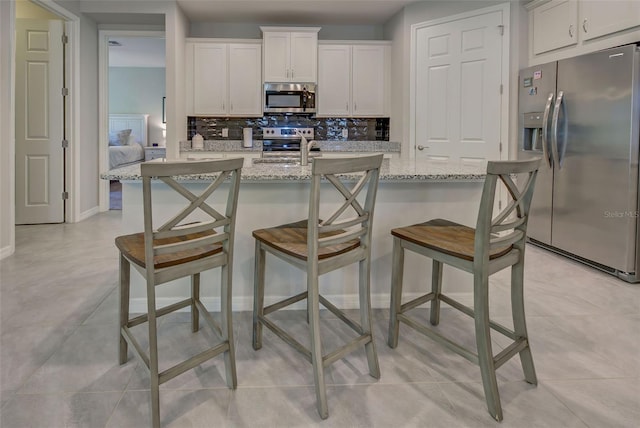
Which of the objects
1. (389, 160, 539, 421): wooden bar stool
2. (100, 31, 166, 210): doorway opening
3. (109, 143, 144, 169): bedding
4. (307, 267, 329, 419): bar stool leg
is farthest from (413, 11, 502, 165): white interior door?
(100, 31, 166, 210): doorway opening

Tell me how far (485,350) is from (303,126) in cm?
460

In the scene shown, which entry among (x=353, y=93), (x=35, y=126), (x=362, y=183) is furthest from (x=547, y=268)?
(x=35, y=126)

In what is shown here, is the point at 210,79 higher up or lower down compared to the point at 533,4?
lower down

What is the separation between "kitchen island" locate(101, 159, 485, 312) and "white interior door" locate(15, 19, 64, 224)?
10.2ft

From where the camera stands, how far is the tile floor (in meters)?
1.52

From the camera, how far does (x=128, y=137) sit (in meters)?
9.27

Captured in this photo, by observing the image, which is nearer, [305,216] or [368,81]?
[305,216]

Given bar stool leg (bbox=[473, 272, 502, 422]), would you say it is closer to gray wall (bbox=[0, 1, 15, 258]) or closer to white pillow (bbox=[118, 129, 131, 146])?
gray wall (bbox=[0, 1, 15, 258])

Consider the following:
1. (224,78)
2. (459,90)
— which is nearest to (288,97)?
(224,78)

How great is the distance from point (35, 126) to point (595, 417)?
548cm

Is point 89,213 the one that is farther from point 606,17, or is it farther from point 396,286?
point 606,17

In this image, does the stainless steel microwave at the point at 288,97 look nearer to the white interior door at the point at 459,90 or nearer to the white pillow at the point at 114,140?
the white interior door at the point at 459,90

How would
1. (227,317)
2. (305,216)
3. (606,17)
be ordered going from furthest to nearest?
(606,17) < (305,216) < (227,317)

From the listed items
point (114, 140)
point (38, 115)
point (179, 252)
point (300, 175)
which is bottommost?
point (179, 252)
